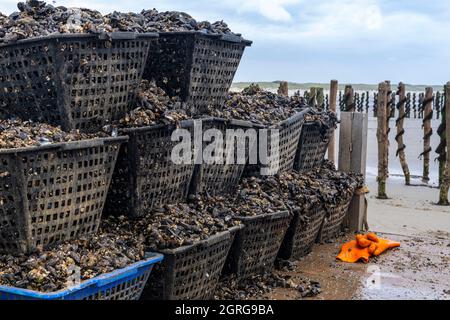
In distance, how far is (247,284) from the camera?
614 cm

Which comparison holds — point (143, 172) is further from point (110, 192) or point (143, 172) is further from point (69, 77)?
point (69, 77)

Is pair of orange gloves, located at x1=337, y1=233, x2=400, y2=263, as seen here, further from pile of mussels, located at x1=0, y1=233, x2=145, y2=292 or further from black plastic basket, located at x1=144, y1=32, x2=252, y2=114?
pile of mussels, located at x1=0, y1=233, x2=145, y2=292

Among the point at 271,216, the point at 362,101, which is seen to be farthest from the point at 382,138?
the point at 362,101

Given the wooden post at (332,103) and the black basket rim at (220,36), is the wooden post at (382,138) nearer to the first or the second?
the wooden post at (332,103)

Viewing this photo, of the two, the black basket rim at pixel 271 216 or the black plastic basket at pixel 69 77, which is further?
the black basket rim at pixel 271 216

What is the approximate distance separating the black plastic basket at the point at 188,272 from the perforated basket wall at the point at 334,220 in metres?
2.79

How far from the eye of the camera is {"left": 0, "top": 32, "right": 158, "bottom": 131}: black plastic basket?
468 centimetres

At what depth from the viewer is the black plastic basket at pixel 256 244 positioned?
5.94 metres

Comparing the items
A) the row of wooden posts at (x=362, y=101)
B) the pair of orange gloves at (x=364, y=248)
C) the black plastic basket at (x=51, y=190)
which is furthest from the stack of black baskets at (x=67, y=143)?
the row of wooden posts at (x=362, y=101)

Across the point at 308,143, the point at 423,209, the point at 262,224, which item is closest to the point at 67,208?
the point at 262,224

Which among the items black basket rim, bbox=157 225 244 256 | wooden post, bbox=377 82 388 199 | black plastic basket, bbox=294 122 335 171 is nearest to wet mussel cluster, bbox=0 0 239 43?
black basket rim, bbox=157 225 244 256

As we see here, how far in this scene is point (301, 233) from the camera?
722cm
